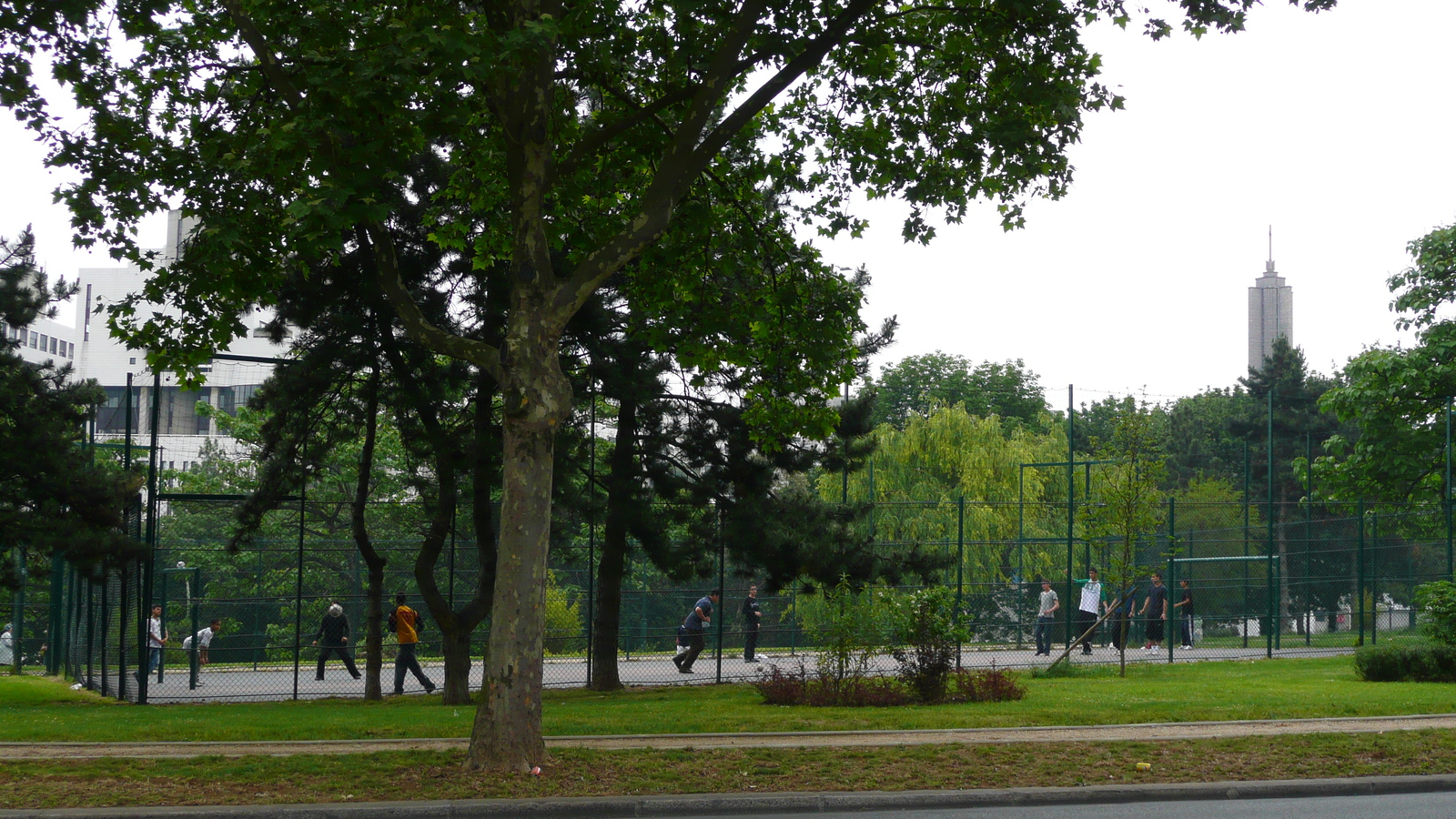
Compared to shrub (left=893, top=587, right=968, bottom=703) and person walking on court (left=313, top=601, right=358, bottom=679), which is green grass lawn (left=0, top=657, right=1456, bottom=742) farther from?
person walking on court (left=313, top=601, right=358, bottom=679)

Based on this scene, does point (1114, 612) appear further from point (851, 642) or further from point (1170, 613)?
point (851, 642)

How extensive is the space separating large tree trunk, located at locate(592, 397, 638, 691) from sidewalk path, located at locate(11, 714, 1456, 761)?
679cm

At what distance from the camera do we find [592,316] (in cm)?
1777

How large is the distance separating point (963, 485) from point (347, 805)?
3454 cm

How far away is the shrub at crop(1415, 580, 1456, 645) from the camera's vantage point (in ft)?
61.2

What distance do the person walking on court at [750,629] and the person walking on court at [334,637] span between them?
7098mm

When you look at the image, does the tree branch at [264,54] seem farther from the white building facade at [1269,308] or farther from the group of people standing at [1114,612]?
the white building facade at [1269,308]

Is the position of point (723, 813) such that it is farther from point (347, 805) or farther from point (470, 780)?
point (347, 805)

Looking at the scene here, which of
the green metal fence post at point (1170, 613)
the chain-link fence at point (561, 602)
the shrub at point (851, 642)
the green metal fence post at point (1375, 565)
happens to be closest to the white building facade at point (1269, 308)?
the chain-link fence at point (561, 602)

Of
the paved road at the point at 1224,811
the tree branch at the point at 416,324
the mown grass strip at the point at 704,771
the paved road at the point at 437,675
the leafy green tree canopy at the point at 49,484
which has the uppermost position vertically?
the tree branch at the point at 416,324

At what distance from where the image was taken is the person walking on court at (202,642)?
21.6 m

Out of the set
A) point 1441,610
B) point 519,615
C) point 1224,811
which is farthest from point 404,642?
point 1441,610

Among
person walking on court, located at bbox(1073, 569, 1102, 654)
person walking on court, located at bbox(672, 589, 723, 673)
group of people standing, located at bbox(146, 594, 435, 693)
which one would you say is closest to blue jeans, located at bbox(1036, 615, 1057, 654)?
person walking on court, located at bbox(1073, 569, 1102, 654)

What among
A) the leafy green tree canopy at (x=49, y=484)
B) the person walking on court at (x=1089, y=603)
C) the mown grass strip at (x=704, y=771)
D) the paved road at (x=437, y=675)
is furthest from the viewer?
the person walking on court at (x=1089, y=603)
